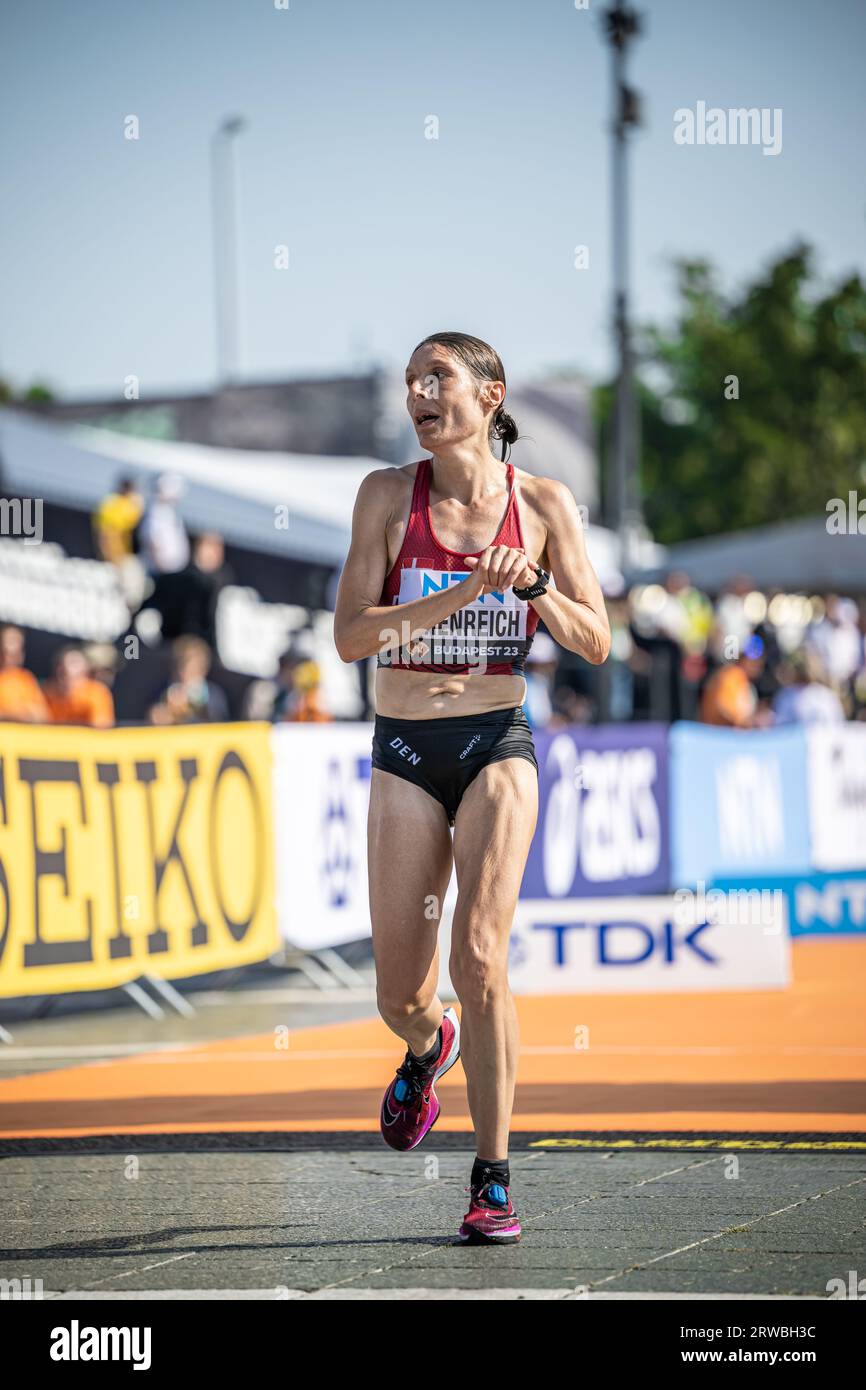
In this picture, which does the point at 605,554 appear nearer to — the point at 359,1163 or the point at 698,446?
the point at 359,1163

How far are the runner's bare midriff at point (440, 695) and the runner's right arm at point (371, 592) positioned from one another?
0.42 feet

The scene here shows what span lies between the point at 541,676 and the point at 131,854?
10951 millimetres

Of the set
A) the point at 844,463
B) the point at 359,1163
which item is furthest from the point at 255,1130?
the point at 844,463

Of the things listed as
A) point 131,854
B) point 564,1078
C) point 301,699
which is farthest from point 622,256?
point 564,1078

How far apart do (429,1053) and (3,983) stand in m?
4.21

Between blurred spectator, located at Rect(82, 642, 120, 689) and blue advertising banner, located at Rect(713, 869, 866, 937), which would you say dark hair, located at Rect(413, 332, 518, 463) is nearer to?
blue advertising banner, located at Rect(713, 869, 866, 937)

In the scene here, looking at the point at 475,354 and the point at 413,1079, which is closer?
the point at 475,354

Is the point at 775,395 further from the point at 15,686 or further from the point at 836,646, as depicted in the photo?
the point at 15,686

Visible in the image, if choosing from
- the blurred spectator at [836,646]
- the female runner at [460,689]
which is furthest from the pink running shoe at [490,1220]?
the blurred spectator at [836,646]

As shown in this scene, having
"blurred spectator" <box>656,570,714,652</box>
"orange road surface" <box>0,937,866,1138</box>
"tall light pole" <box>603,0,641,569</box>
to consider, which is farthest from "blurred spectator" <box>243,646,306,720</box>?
"tall light pole" <box>603,0,641,569</box>

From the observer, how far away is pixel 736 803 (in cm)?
1499
